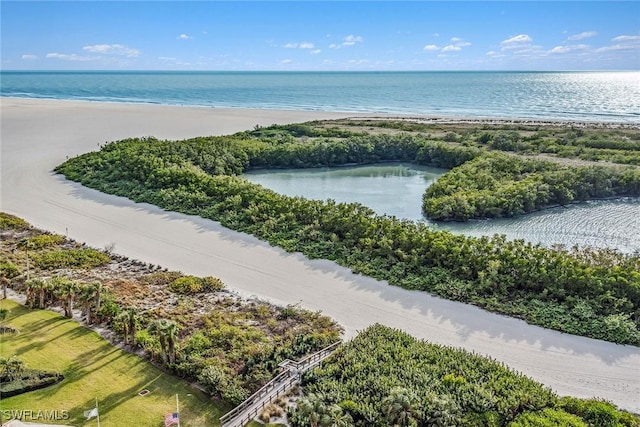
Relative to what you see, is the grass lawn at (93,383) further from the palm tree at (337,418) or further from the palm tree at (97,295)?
the palm tree at (337,418)

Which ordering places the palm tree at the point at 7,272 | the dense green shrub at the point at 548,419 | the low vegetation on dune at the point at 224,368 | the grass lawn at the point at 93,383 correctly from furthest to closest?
the palm tree at the point at 7,272, the grass lawn at the point at 93,383, the low vegetation on dune at the point at 224,368, the dense green shrub at the point at 548,419

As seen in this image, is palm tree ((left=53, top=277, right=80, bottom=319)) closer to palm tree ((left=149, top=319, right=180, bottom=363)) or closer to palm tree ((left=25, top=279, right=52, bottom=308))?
palm tree ((left=25, top=279, right=52, bottom=308))

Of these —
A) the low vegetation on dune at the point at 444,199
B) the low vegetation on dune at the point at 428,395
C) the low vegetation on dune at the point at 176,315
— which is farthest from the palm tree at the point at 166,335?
the low vegetation on dune at the point at 444,199

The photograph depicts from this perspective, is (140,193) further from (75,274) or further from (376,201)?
(376,201)

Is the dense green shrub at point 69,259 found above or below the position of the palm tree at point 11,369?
above

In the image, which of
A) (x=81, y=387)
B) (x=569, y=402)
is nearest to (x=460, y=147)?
(x=569, y=402)

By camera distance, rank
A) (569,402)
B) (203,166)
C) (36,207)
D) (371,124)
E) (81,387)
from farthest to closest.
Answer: (371,124) → (203,166) → (36,207) → (81,387) → (569,402)

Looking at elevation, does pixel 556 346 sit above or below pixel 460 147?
below
